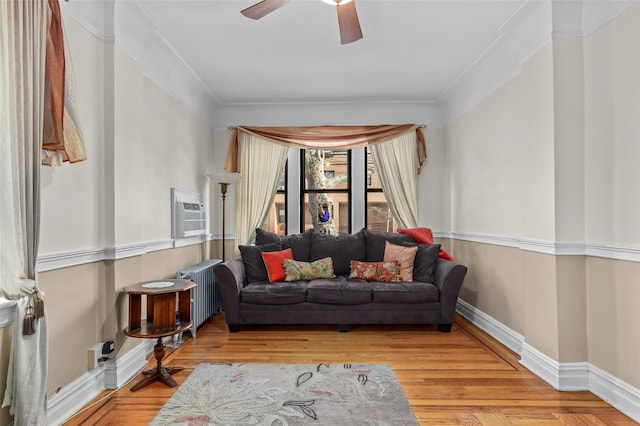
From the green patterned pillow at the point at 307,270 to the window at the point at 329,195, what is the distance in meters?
1.11

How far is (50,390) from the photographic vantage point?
2188mm

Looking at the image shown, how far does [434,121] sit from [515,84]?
75.4 inches

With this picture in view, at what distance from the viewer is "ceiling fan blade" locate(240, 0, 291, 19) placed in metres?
2.33

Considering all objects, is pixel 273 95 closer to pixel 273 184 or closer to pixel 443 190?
pixel 273 184

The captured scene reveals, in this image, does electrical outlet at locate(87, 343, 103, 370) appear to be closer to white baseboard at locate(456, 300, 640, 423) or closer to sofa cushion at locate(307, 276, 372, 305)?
sofa cushion at locate(307, 276, 372, 305)

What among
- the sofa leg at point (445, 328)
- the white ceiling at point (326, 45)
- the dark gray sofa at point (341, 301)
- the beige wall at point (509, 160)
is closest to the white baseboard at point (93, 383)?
the dark gray sofa at point (341, 301)

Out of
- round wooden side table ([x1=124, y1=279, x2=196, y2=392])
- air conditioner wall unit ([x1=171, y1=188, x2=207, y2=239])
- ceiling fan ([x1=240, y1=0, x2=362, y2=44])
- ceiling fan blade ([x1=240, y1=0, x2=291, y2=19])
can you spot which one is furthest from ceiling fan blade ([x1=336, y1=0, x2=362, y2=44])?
air conditioner wall unit ([x1=171, y1=188, x2=207, y2=239])

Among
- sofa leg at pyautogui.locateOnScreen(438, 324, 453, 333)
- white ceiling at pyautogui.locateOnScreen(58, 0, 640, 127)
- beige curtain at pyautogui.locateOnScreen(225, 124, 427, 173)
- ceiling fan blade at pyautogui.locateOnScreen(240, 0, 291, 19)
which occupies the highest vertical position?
white ceiling at pyautogui.locateOnScreen(58, 0, 640, 127)

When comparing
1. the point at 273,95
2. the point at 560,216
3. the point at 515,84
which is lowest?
the point at 560,216

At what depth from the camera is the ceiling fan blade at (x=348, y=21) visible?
2355 mm

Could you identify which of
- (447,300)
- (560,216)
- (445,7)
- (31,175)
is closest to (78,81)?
(31,175)

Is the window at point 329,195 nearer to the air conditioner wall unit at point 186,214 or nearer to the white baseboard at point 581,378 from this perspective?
the air conditioner wall unit at point 186,214

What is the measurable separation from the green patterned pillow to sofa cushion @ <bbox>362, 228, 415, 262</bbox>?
55 centimetres

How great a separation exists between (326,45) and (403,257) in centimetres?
237
